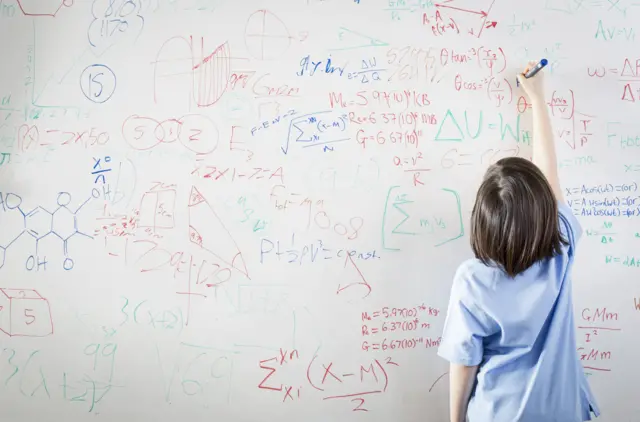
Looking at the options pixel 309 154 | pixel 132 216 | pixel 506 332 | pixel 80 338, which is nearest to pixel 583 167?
pixel 506 332

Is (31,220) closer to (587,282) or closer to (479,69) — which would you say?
(479,69)

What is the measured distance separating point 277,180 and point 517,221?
0.75 meters

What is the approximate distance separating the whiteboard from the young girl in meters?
0.31

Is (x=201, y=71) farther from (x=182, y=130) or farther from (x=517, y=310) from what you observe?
(x=517, y=310)

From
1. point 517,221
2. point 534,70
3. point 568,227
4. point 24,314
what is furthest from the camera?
point 24,314

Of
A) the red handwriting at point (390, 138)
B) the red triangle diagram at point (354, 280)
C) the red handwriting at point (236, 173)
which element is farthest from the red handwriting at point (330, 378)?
the red handwriting at point (390, 138)

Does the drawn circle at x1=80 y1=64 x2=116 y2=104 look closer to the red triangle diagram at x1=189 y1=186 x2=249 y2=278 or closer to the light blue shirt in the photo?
the red triangle diagram at x1=189 y1=186 x2=249 y2=278

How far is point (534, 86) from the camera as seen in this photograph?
147 centimetres

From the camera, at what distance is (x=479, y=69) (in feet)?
4.94

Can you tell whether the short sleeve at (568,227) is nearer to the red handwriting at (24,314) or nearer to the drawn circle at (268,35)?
the drawn circle at (268,35)

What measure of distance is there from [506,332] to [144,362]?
3.71 ft

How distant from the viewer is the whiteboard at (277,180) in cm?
150

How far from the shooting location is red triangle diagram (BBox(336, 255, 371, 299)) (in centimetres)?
151

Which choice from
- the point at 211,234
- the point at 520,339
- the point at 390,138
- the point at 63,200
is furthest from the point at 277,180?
the point at 520,339
